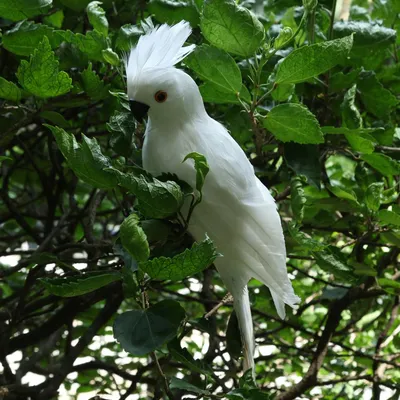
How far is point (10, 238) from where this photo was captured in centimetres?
170

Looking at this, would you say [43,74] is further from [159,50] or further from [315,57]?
[315,57]

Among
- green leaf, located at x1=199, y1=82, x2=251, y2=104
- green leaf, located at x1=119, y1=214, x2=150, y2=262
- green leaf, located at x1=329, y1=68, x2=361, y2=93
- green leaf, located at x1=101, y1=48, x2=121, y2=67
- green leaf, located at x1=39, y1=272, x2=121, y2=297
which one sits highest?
green leaf, located at x1=101, y1=48, x2=121, y2=67

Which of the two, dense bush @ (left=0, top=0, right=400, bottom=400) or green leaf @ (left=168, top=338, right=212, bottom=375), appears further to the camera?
green leaf @ (left=168, top=338, right=212, bottom=375)

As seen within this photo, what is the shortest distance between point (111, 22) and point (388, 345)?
1.17 metres

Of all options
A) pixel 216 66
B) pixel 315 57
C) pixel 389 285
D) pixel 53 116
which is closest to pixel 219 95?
pixel 216 66

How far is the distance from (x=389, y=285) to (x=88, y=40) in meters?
0.73

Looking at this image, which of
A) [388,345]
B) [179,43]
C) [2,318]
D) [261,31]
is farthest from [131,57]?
[388,345]

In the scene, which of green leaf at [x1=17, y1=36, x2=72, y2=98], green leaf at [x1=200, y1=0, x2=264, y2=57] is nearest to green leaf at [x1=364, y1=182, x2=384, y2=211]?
green leaf at [x1=200, y1=0, x2=264, y2=57]

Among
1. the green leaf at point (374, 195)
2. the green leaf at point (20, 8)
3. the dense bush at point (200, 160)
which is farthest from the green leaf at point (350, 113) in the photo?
the green leaf at point (20, 8)

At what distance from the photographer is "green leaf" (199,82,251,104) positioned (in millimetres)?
1022

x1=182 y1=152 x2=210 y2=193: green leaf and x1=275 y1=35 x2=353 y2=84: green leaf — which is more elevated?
x1=275 y1=35 x2=353 y2=84: green leaf

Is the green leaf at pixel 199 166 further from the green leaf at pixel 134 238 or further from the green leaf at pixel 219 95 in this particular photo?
the green leaf at pixel 219 95

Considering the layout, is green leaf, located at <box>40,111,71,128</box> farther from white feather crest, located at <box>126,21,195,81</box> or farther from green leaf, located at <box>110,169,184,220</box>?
green leaf, located at <box>110,169,184,220</box>

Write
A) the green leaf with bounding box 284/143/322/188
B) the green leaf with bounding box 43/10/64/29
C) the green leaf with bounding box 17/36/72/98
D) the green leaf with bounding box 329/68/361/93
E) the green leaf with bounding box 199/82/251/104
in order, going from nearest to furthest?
1. the green leaf with bounding box 17/36/72/98
2. the green leaf with bounding box 199/82/251/104
3. the green leaf with bounding box 284/143/322/188
4. the green leaf with bounding box 329/68/361/93
5. the green leaf with bounding box 43/10/64/29
